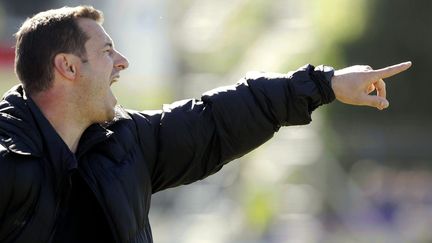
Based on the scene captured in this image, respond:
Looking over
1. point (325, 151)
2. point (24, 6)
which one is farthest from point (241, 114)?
point (24, 6)

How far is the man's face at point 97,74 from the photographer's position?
389 cm

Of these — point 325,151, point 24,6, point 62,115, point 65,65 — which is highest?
point 65,65

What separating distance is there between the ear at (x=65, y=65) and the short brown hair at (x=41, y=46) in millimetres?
13

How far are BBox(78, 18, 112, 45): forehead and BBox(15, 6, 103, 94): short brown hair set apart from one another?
0.16 ft

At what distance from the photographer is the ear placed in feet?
12.8

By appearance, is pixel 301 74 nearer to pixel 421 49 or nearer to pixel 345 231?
pixel 345 231

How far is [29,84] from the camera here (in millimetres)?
3891

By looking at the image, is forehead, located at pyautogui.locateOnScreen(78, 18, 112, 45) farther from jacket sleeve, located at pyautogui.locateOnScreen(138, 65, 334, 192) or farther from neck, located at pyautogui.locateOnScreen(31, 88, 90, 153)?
jacket sleeve, located at pyautogui.locateOnScreen(138, 65, 334, 192)

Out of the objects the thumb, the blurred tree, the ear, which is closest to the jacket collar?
the ear

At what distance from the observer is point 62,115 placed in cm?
386

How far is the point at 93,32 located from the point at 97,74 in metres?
0.16

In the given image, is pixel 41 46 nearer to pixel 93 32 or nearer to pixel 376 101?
pixel 93 32

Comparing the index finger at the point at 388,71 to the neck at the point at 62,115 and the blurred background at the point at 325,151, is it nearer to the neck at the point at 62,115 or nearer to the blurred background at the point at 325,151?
the neck at the point at 62,115

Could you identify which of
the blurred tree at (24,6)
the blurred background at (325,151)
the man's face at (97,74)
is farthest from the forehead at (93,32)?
the blurred tree at (24,6)
